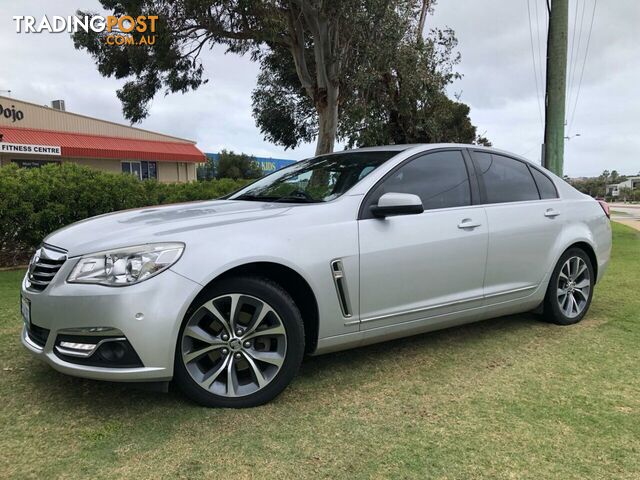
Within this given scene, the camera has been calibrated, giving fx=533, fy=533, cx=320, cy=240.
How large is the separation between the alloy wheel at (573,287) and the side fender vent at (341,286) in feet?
7.65

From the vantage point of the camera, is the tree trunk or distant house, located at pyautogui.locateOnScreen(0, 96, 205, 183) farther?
distant house, located at pyautogui.locateOnScreen(0, 96, 205, 183)

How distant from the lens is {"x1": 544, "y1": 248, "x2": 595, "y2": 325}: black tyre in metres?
4.63

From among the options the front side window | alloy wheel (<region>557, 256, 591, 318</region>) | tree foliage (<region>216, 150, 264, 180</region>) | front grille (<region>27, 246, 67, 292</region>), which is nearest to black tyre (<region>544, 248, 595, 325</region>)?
alloy wheel (<region>557, 256, 591, 318</region>)

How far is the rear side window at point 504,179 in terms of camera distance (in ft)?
13.9

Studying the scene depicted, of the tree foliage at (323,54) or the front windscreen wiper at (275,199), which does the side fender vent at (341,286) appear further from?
the tree foliage at (323,54)

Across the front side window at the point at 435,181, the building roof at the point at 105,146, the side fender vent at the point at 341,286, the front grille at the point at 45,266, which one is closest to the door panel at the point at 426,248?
the front side window at the point at 435,181

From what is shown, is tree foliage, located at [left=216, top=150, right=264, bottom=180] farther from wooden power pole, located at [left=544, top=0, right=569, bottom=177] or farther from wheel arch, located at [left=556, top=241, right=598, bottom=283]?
wheel arch, located at [left=556, top=241, right=598, bottom=283]

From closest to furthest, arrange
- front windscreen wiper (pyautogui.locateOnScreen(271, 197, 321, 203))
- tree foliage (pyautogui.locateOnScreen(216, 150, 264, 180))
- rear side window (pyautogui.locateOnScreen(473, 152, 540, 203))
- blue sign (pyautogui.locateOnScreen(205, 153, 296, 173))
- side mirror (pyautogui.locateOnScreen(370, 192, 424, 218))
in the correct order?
side mirror (pyautogui.locateOnScreen(370, 192, 424, 218)) < front windscreen wiper (pyautogui.locateOnScreen(271, 197, 321, 203)) < rear side window (pyautogui.locateOnScreen(473, 152, 540, 203)) < tree foliage (pyautogui.locateOnScreen(216, 150, 264, 180)) < blue sign (pyautogui.locateOnScreen(205, 153, 296, 173))

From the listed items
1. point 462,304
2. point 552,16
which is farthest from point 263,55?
point 462,304

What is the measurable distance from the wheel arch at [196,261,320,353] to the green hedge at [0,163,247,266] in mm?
5772

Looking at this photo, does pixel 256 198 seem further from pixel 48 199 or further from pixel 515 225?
pixel 48 199

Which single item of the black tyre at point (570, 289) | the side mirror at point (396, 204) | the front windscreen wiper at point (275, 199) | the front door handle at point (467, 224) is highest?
the front windscreen wiper at point (275, 199)

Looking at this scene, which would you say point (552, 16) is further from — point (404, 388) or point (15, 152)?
point (15, 152)

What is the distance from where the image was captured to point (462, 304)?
3893 mm
